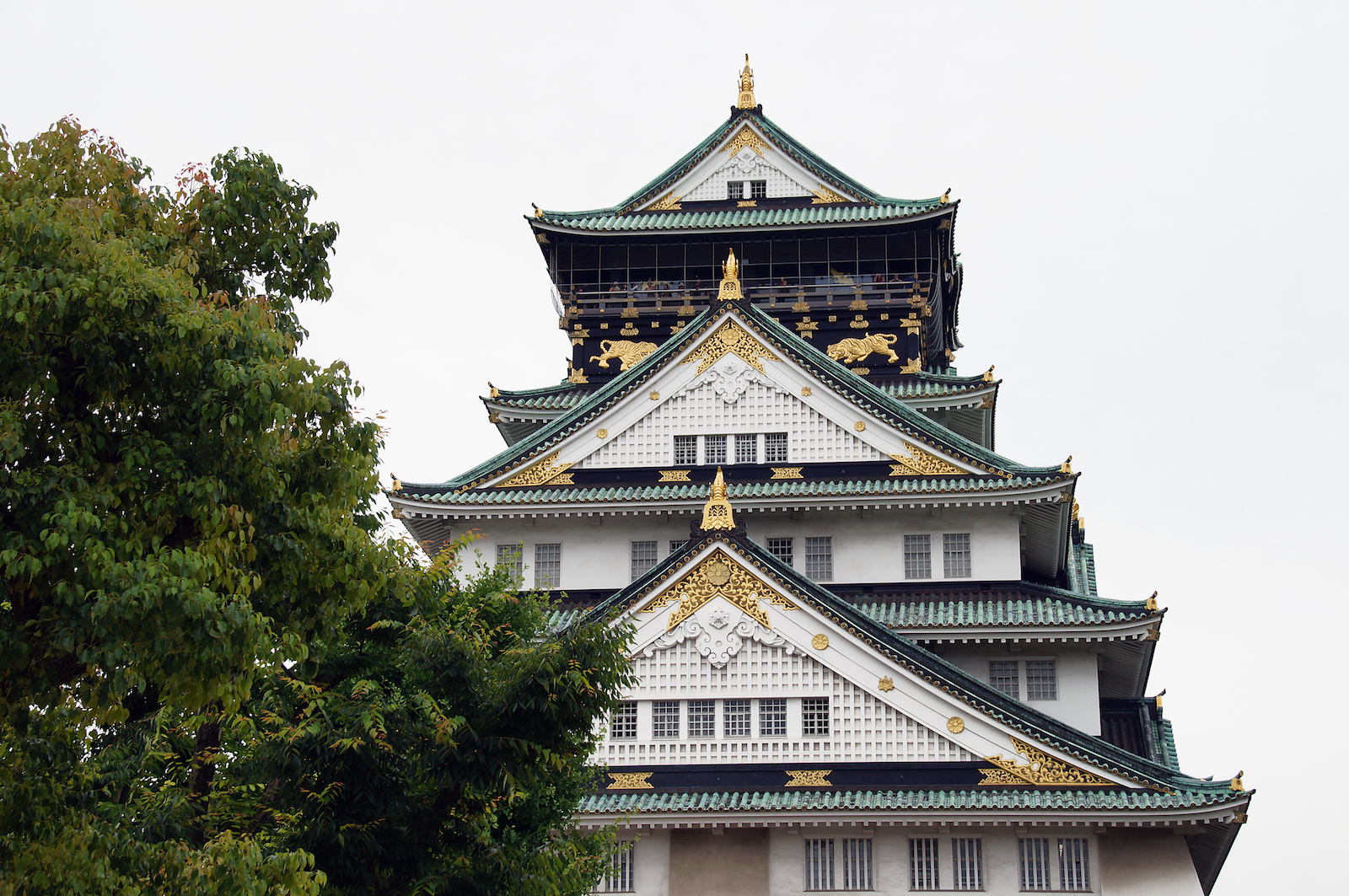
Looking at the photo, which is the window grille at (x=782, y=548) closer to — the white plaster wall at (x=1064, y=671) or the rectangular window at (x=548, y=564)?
the white plaster wall at (x=1064, y=671)

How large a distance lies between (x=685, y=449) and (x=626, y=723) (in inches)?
323

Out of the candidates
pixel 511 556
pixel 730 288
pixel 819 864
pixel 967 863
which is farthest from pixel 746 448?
pixel 967 863

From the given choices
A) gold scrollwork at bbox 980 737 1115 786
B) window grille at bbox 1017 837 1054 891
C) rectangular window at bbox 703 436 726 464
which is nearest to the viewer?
gold scrollwork at bbox 980 737 1115 786

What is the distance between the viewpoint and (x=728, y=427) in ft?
116

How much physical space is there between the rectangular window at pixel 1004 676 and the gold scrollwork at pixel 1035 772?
4782 mm

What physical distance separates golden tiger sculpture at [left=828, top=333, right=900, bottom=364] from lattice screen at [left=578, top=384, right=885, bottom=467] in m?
6.39

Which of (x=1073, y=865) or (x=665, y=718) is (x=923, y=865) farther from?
(x=665, y=718)

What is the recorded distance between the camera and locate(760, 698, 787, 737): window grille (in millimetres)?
28734

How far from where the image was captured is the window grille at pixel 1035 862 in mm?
27328

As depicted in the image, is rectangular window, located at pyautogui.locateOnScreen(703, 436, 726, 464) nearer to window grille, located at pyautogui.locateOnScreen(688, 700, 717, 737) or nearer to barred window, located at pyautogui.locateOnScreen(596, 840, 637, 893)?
window grille, located at pyautogui.locateOnScreen(688, 700, 717, 737)

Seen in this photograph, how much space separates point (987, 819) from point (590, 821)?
734cm

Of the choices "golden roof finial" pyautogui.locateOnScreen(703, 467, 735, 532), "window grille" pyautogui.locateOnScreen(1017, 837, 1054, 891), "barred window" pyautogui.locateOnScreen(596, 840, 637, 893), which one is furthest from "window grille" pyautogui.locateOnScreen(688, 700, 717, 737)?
"window grille" pyautogui.locateOnScreen(1017, 837, 1054, 891)

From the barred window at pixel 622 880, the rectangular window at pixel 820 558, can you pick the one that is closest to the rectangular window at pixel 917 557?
the rectangular window at pixel 820 558

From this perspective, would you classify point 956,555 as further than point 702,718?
Yes
